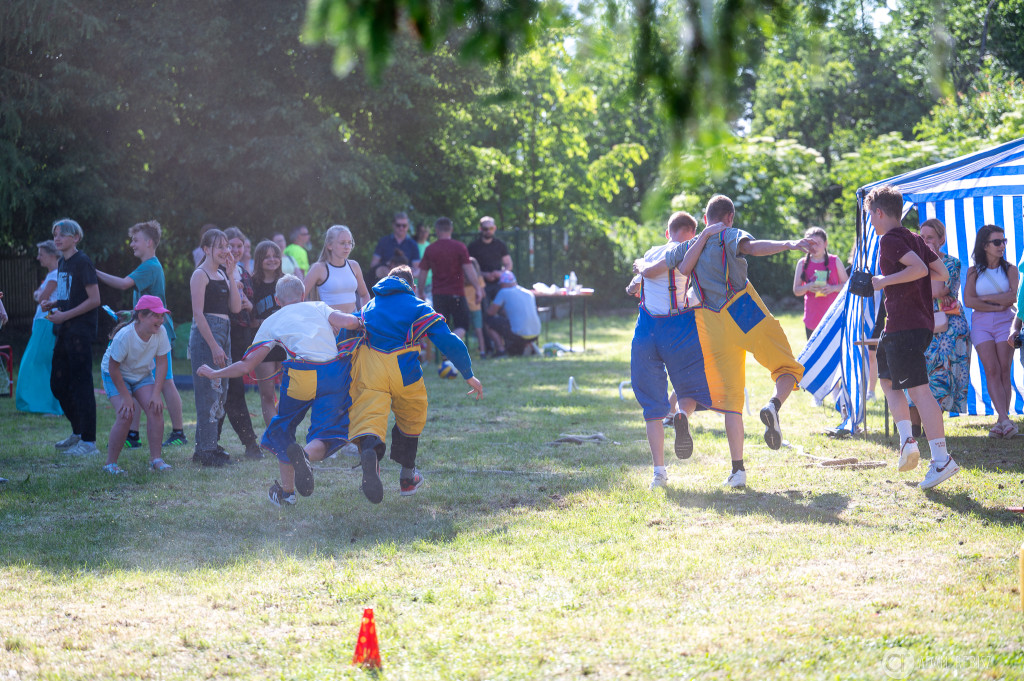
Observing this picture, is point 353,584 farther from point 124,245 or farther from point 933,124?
point 933,124

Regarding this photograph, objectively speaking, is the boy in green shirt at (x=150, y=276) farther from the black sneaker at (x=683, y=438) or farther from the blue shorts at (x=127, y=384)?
the black sneaker at (x=683, y=438)

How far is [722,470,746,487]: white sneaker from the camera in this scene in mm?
6754

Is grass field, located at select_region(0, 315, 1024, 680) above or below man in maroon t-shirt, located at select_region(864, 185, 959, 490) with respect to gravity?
below

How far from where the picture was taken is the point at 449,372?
1334 cm

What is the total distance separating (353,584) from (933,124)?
2551cm

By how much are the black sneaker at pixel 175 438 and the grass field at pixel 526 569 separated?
2.53ft

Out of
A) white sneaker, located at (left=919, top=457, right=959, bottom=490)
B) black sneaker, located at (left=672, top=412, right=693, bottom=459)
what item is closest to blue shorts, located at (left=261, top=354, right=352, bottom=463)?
black sneaker, located at (left=672, top=412, right=693, bottom=459)

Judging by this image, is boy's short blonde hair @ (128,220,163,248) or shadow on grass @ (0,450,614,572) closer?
shadow on grass @ (0,450,614,572)

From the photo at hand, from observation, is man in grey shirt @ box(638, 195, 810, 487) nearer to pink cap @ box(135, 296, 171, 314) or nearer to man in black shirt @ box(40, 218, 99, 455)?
pink cap @ box(135, 296, 171, 314)

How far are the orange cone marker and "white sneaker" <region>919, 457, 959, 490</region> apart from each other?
4045 mm

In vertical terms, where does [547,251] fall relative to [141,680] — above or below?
above

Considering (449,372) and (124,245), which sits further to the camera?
(124,245)

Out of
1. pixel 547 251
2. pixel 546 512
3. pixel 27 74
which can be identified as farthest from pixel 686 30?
pixel 547 251

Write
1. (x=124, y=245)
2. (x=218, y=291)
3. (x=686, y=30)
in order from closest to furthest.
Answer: (x=686, y=30) < (x=218, y=291) < (x=124, y=245)
